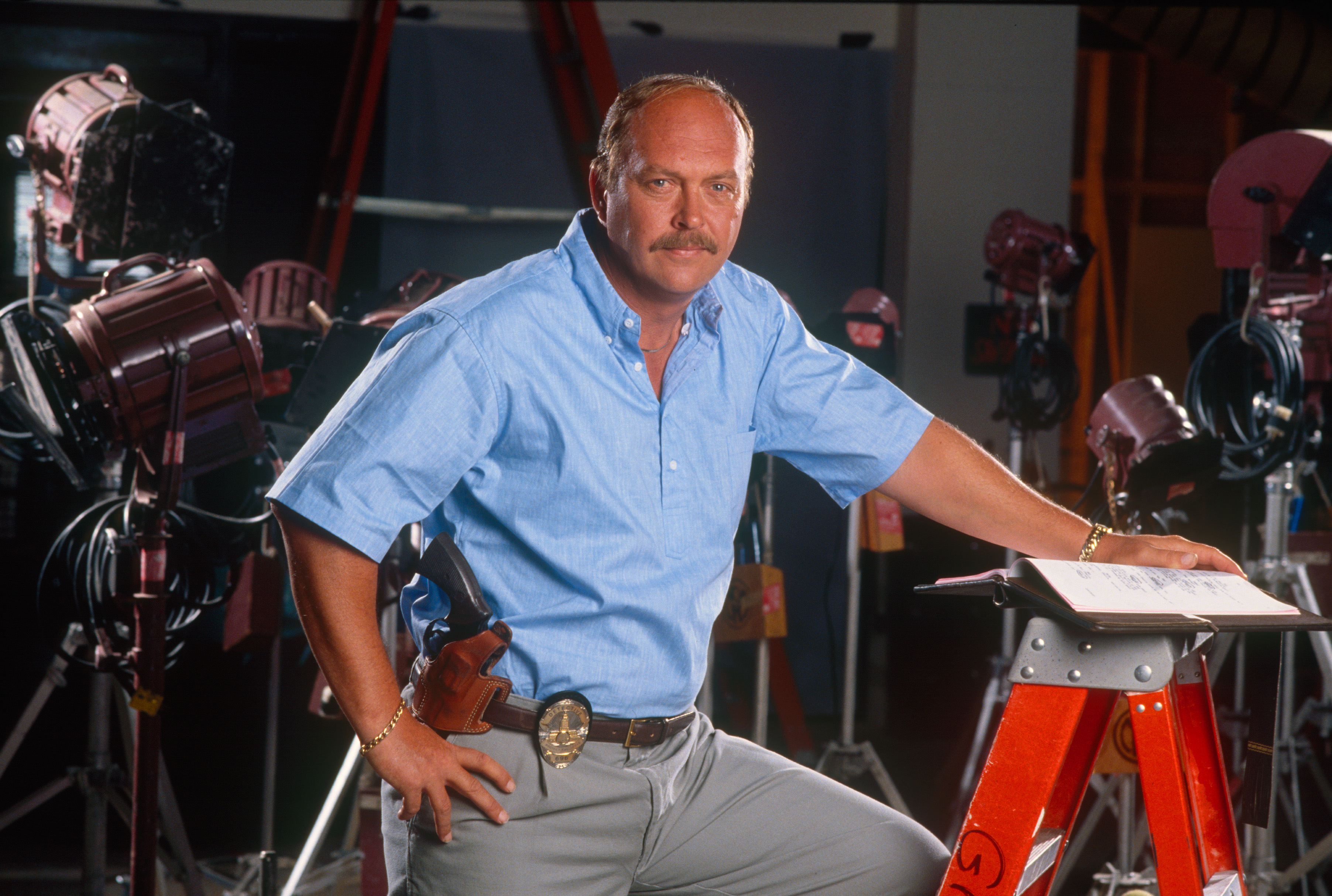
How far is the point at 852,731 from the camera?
3674 mm

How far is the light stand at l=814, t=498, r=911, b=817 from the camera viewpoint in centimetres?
356

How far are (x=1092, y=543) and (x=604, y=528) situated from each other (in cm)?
70

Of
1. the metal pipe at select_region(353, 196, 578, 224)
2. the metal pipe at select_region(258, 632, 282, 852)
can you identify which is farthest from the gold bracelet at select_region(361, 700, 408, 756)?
the metal pipe at select_region(353, 196, 578, 224)

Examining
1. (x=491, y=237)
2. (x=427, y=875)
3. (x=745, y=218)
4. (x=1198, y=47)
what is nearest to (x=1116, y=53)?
(x=1198, y=47)

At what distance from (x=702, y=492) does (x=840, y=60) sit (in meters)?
4.14

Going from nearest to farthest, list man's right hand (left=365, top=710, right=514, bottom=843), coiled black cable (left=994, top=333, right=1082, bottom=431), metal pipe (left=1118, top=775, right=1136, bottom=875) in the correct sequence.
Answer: man's right hand (left=365, top=710, right=514, bottom=843)
metal pipe (left=1118, top=775, right=1136, bottom=875)
coiled black cable (left=994, top=333, right=1082, bottom=431)

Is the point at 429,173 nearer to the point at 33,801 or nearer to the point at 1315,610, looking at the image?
the point at 33,801

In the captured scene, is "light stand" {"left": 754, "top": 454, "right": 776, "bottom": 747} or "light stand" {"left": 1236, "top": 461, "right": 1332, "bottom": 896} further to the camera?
"light stand" {"left": 754, "top": 454, "right": 776, "bottom": 747}

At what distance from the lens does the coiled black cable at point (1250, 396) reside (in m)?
2.89

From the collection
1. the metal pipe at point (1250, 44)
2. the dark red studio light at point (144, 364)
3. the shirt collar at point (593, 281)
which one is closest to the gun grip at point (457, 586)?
the shirt collar at point (593, 281)

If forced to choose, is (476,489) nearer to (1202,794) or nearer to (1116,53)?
(1202,794)

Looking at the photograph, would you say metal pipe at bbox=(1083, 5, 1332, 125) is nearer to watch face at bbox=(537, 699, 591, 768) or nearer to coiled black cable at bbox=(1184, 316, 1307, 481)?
coiled black cable at bbox=(1184, 316, 1307, 481)

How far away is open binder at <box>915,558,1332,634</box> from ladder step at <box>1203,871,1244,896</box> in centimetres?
34

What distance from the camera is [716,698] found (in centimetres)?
489
